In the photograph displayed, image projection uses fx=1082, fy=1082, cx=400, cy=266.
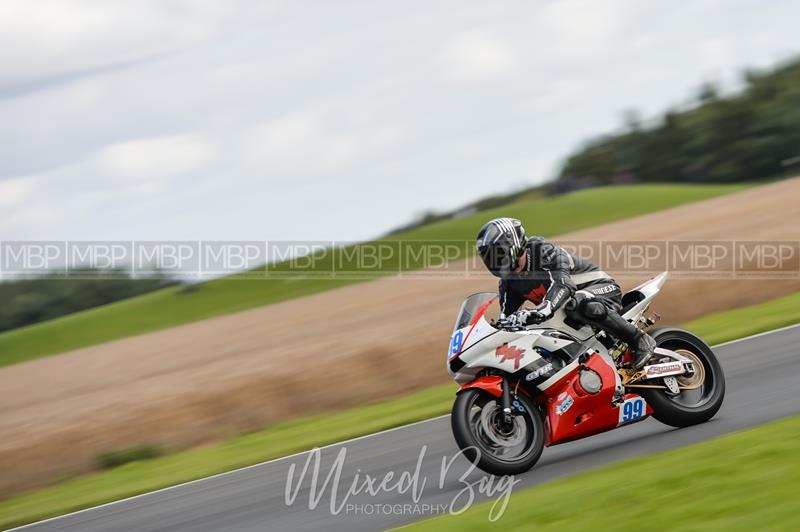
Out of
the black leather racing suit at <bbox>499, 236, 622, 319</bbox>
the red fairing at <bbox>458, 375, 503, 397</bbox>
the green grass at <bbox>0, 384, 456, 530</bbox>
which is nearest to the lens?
the red fairing at <bbox>458, 375, 503, 397</bbox>

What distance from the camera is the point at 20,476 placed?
45.9 feet

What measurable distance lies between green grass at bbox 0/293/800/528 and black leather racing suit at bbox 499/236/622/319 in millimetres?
3919

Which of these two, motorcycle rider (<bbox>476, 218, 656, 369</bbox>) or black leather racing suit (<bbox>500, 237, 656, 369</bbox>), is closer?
motorcycle rider (<bbox>476, 218, 656, 369</bbox>)

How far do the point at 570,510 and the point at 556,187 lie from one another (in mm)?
66048

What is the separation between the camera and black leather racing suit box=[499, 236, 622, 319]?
778 centimetres

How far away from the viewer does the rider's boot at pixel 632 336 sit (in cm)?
792

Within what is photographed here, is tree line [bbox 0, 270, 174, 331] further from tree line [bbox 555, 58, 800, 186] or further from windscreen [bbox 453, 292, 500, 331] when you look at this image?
windscreen [bbox 453, 292, 500, 331]

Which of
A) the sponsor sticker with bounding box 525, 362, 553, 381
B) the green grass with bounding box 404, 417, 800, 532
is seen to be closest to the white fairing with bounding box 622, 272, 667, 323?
the sponsor sticker with bounding box 525, 362, 553, 381

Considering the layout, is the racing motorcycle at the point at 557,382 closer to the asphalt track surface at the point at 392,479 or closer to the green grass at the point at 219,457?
the asphalt track surface at the point at 392,479

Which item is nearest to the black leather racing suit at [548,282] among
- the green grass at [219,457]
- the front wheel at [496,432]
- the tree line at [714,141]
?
the front wheel at [496,432]

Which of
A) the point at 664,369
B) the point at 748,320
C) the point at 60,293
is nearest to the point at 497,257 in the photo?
the point at 664,369

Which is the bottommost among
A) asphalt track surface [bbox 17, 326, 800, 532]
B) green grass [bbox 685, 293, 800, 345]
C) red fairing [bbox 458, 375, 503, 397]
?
asphalt track surface [bbox 17, 326, 800, 532]

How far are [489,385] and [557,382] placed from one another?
2.07 feet

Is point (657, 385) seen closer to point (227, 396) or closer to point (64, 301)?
point (227, 396)
